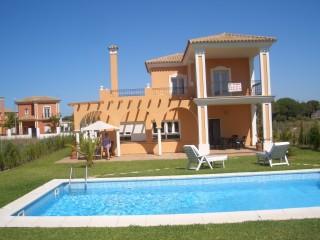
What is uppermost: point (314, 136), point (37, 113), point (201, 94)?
point (37, 113)

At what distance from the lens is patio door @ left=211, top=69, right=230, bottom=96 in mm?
24516

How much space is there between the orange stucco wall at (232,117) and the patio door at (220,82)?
1.18 metres

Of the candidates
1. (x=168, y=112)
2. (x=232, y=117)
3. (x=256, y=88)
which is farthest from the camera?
(x=232, y=117)

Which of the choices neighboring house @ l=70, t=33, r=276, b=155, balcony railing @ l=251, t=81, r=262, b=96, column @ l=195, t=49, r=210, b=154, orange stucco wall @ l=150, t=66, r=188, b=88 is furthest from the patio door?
column @ l=195, t=49, r=210, b=154

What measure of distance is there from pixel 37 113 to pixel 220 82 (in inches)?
1887

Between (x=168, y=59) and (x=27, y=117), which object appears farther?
(x=27, y=117)

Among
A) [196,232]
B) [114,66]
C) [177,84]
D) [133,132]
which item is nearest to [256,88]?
[177,84]

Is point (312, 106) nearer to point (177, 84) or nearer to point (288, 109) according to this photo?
point (288, 109)

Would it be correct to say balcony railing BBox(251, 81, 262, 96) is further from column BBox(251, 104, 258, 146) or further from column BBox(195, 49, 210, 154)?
column BBox(195, 49, 210, 154)

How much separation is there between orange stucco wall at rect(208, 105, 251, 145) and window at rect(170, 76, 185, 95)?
8.28 feet

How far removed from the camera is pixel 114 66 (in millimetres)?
25578

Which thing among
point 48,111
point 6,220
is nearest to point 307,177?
point 6,220

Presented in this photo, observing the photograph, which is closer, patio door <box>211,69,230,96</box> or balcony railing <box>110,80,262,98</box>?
balcony railing <box>110,80,262,98</box>

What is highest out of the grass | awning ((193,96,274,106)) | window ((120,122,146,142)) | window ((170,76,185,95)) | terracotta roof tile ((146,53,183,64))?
terracotta roof tile ((146,53,183,64))
